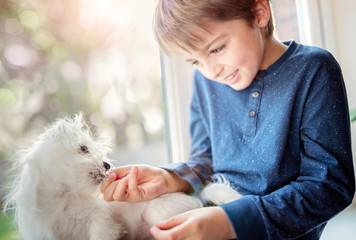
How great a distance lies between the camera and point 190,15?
2.33 feet

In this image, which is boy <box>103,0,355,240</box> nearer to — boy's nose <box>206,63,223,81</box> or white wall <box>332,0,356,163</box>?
boy's nose <box>206,63,223,81</box>

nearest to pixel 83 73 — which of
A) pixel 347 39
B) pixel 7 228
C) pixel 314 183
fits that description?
pixel 7 228

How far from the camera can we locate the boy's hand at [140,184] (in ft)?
2.07

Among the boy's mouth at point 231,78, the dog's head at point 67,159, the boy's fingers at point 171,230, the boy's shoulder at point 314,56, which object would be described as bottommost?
the boy's fingers at point 171,230

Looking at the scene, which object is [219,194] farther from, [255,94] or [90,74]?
[90,74]

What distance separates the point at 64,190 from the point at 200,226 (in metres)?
0.26

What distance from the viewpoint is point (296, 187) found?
67 centimetres

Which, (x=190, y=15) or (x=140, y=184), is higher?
(x=190, y=15)

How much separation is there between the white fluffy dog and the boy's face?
33 centimetres

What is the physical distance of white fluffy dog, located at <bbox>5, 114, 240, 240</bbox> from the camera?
55 cm

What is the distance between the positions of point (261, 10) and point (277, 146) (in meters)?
0.34

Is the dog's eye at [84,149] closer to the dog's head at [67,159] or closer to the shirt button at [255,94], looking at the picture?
the dog's head at [67,159]

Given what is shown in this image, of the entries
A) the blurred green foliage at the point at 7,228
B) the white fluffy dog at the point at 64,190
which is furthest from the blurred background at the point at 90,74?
the white fluffy dog at the point at 64,190

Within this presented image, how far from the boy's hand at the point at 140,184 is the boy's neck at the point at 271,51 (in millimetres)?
385
